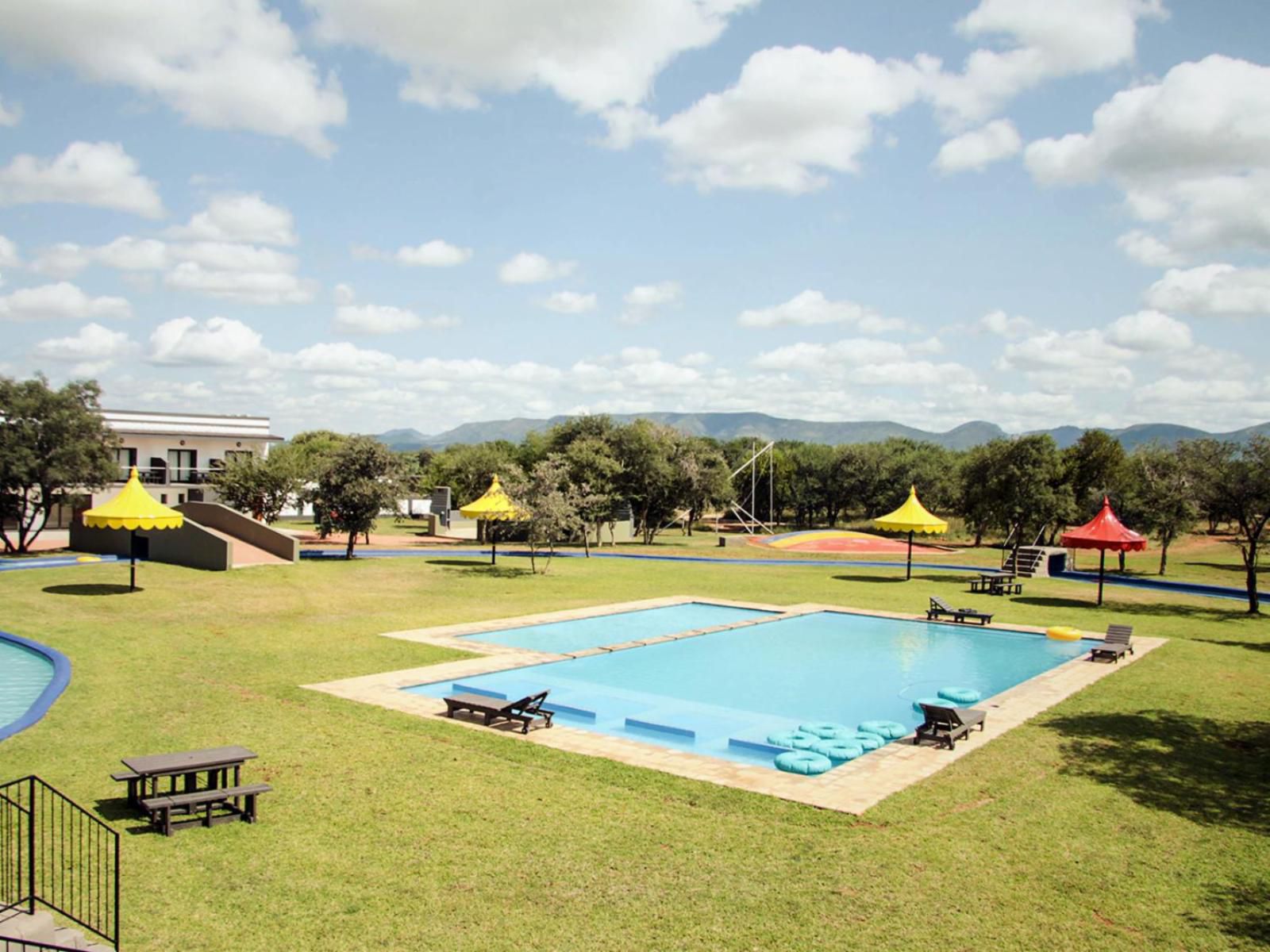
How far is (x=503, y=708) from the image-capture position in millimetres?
12734

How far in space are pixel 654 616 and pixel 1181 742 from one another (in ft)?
45.8

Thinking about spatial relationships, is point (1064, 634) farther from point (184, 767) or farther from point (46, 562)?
A: point (46, 562)

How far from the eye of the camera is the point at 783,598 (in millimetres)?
27906

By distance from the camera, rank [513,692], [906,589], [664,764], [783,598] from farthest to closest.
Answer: [906,589] → [783,598] → [513,692] → [664,764]

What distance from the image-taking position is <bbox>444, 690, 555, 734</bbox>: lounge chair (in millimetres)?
12750

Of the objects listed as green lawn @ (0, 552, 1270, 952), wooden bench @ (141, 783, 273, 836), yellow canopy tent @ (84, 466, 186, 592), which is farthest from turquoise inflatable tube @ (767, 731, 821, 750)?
yellow canopy tent @ (84, 466, 186, 592)

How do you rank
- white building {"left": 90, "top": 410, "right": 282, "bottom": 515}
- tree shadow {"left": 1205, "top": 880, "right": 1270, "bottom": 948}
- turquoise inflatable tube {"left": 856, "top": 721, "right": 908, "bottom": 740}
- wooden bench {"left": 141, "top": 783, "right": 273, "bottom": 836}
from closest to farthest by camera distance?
tree shadow {"left": 1205, "top": 880, "right": 1270, "bottom": 948} < wooden bench {"left": 141, "top": 783, "right": 273, "bottom": 836} < turquoise inflatable tube {"left": 856, "top": 721, "right": 908, "bottom": 740} < white building {"left": 90, "top": 410, "right": 282, "bottom": 515}

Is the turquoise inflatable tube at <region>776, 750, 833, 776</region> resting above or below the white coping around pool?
below

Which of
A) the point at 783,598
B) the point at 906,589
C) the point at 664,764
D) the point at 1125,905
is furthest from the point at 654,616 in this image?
the point at 1125,905

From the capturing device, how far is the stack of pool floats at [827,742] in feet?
39.3

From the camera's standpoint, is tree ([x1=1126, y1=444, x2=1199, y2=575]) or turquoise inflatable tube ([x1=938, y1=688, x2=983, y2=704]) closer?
turquoise inflatable tube ([x1=938, y1=688, x2=983, y2=704])

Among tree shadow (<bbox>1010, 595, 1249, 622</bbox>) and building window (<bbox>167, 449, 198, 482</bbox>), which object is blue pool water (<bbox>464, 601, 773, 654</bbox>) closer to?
tree shadow (<bbox>1010, 595, 1249, 622</bbox>)

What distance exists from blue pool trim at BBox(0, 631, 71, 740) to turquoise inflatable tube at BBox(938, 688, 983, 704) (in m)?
14.6

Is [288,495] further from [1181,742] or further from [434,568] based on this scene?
[1181,742]
